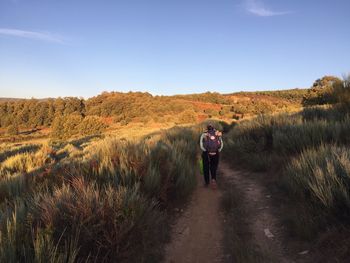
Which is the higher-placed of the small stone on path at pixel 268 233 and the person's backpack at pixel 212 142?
the person's backpack at pixel 212 142

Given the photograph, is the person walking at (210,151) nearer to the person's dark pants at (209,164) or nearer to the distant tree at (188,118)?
the person's dark pants at (209,164)

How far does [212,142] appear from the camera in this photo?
27.6 feet

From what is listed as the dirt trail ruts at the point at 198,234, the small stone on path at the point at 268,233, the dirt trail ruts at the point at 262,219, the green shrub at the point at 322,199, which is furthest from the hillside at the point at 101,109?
the small stone on path at the point at 268,233

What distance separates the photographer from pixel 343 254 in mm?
3465

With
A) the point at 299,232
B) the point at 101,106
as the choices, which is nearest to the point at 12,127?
the point at 101,106

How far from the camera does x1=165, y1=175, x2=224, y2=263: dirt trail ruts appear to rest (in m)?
4.60

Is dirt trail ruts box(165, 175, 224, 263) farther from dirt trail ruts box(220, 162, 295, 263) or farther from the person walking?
the person walking

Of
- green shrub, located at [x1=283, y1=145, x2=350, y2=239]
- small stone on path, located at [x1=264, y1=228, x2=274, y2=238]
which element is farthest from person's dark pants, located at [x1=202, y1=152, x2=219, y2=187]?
small stone on path, located at [x1=264, y1=228, x2=274, y2=238]

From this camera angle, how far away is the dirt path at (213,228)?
4562 millimetres

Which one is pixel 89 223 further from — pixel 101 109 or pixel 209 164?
pixel 101 109

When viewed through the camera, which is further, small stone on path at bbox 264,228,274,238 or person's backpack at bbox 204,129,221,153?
person's backpack at bbox 204,129,221,153

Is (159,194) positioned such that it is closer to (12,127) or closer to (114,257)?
(114,257)

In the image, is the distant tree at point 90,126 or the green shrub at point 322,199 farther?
the distant tree at point 90,126

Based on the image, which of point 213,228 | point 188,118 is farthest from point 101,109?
point 213,228
